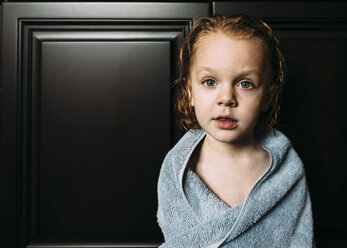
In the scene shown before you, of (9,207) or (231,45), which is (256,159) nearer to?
(231,45)

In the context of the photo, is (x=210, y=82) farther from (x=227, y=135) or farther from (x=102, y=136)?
(x=102, y=136)

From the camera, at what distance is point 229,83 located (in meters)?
0.66

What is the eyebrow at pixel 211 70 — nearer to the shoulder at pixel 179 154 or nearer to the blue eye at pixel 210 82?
the blue eye at pixel 210 82

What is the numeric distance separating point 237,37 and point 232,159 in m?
0.24

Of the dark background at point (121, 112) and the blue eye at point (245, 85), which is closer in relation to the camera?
the blue eye at point (245, 85)

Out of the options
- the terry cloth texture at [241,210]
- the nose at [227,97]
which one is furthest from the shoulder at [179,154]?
the nose at [227,97]

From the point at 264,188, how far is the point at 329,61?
1.09ft

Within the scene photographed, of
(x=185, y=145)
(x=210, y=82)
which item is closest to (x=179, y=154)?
(x=185, y=145)

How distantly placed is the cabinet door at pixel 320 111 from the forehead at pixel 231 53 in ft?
0.55

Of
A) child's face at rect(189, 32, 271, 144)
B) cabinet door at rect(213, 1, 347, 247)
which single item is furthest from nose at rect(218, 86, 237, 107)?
cabinet door at rect(213, 1, 347, 247)

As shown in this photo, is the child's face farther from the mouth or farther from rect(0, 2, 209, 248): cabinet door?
rect(0, 2, 209, 248): cabinet door

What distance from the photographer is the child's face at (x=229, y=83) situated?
2.15 feet

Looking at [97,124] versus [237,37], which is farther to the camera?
[97,124]

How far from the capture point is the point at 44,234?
2.67 ft
